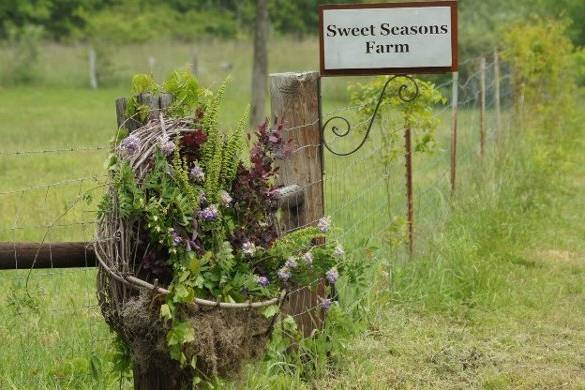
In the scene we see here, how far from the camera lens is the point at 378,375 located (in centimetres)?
616

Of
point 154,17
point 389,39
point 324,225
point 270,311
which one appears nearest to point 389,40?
point 389,39

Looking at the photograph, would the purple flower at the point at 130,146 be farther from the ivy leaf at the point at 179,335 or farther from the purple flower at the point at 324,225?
the purple flower at the point at 324,225

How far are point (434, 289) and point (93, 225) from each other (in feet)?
7.51

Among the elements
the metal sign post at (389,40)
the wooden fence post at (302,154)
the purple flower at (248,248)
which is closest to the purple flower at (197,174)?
the purple flower at (248,248)

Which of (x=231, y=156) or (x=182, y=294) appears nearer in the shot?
(x=182, y=294)

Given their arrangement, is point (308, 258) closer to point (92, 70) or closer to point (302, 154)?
point (302, 154)

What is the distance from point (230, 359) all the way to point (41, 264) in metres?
1.04

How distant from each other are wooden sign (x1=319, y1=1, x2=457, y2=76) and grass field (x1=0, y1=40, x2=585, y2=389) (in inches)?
38.0

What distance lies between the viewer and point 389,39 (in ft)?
20.4

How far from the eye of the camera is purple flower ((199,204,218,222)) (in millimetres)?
4367

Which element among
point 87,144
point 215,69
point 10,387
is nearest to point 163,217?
point 10,387

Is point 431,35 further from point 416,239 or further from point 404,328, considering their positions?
point 416,239

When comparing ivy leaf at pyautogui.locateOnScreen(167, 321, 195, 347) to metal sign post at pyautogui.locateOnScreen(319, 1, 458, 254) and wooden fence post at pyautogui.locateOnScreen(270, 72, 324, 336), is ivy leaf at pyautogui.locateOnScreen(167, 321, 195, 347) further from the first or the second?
metal sign post at pyautogui.locateOnScreen(319, 1, 458, 254)

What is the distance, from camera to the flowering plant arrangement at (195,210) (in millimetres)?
4242
